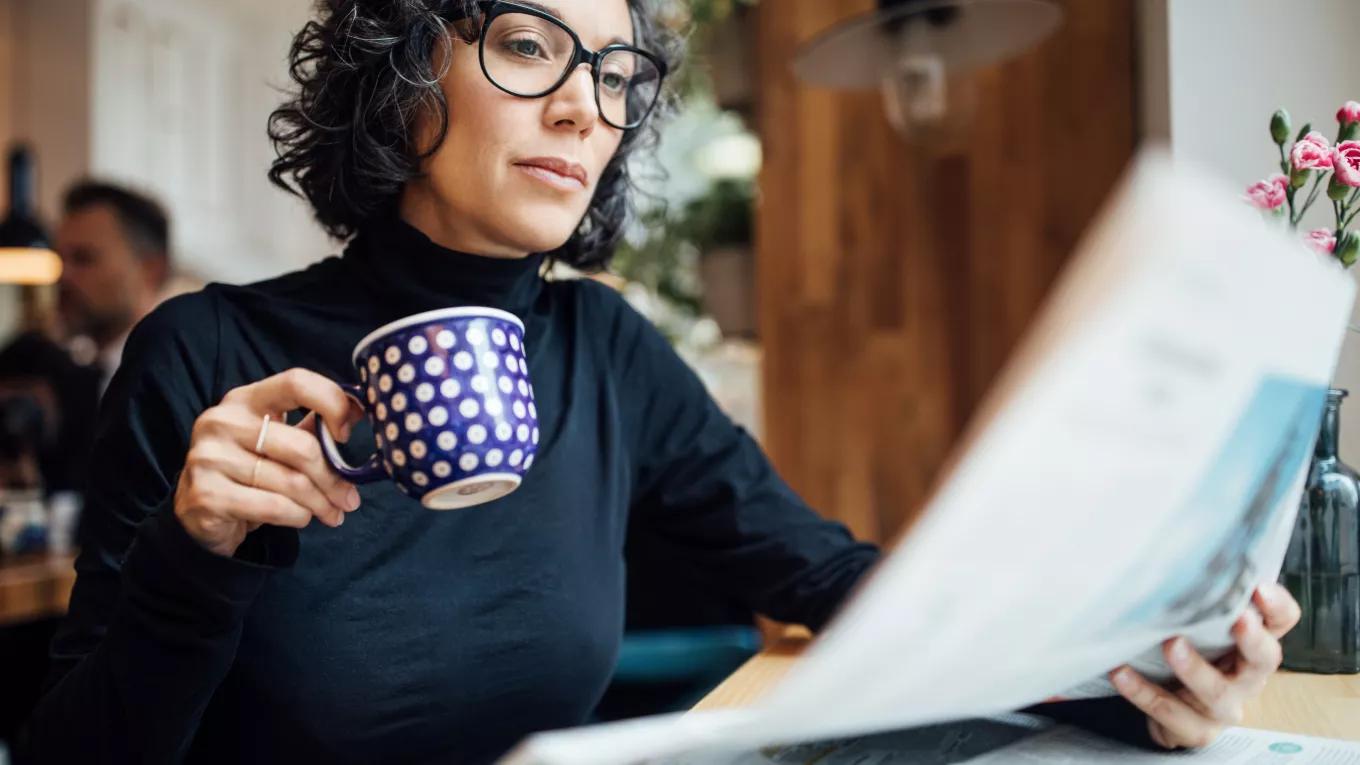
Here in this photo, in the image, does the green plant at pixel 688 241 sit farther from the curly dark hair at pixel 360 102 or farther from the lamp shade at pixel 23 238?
the lamp shade at pixel 23 238

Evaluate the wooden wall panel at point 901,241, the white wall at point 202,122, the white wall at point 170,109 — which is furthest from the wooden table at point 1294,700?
the white wall at point 202,122

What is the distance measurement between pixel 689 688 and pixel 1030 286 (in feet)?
3.78

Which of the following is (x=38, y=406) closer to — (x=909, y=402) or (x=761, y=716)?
(x=909, y=402)

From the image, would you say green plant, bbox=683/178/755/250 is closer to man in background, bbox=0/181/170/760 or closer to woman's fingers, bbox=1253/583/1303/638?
man in background, bbox=0/181/170/760

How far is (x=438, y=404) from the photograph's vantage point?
60cm

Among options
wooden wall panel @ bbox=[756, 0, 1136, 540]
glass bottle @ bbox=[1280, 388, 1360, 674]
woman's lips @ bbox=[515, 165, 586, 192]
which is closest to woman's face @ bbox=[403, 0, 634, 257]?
woman's lips @ bbox=[515, 165, 586, 192]

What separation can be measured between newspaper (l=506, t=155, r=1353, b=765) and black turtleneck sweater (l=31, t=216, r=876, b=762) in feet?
1.15

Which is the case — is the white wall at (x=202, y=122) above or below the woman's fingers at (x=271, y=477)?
above

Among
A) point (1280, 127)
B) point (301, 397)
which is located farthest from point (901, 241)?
point (301, 397)

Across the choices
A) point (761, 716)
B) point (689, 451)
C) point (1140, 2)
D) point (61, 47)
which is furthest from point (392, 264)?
point (61, 47)

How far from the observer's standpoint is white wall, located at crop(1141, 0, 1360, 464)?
95cm

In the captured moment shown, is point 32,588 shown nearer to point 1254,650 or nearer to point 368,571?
point 368,571

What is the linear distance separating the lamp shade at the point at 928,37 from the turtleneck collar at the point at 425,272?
93cm

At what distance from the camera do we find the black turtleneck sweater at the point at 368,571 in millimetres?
664
